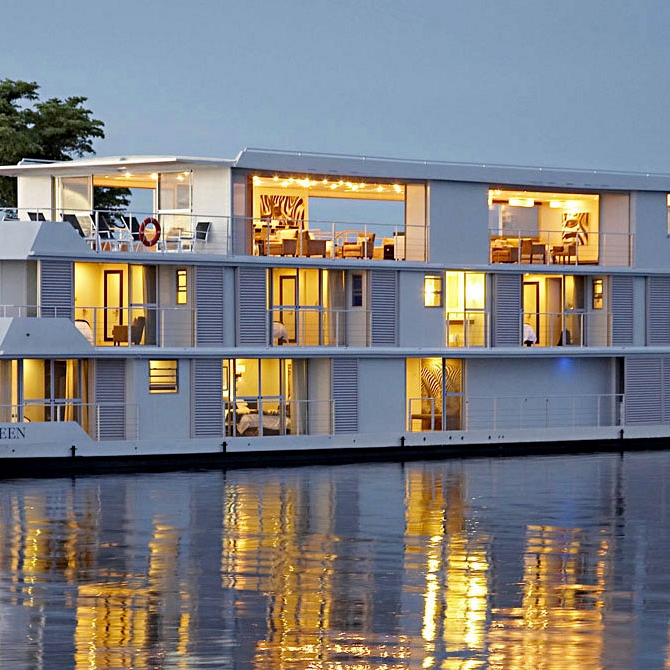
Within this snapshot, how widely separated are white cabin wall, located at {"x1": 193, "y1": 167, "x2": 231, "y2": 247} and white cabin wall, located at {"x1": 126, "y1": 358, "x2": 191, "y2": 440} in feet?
9.79

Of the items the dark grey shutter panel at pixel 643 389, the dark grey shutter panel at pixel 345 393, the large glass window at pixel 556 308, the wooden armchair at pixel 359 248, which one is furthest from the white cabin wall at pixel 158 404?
the dark grey shutter panel at pixel 643 389

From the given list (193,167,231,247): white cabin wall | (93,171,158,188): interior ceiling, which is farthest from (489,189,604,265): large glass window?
(93,171,158,188): interior ceiling

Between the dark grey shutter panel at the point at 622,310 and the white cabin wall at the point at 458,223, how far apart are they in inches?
149

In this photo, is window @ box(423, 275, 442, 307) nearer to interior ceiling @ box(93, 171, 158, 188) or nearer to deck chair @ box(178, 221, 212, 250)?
deck chair @ box(178, 221, 212, 250)

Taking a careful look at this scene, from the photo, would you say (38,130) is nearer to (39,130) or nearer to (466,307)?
(39,130)

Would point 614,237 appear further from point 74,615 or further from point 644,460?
point 74,615

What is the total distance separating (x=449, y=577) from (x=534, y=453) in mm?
18713

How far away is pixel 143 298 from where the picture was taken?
113 feet

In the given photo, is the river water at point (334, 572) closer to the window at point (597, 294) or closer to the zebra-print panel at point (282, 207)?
the zebra-print panel at point (282, 207)

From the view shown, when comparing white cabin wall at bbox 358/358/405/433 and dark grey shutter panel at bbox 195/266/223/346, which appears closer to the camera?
dark grey shutter panel at bbox 195/266/223/346

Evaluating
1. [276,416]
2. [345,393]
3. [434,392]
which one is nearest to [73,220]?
[276,416]

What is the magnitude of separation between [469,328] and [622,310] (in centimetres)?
427

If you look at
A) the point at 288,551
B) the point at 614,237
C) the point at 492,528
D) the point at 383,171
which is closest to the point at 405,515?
the point at 492,528

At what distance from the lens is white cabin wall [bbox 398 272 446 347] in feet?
122
